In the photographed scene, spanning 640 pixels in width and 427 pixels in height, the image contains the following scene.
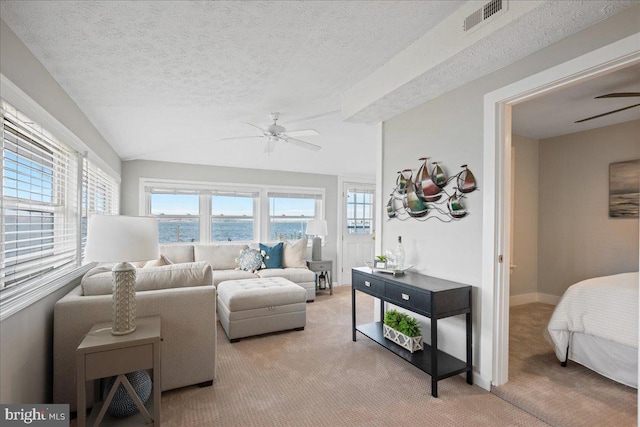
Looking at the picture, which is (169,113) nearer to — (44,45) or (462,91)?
(44,45)

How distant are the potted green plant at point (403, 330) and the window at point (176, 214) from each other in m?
3.68

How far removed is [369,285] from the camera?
296 cm

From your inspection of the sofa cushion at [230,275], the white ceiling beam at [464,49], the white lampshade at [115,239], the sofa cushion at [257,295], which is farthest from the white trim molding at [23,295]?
the white ceiling beam at [464,49]

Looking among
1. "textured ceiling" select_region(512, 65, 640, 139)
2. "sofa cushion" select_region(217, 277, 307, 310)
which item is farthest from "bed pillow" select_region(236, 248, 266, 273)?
"textured ceiling" select_region(512, 65, 640, 139)

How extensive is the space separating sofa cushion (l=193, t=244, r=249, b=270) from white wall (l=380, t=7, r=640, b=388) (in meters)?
2.99

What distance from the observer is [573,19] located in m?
1.66

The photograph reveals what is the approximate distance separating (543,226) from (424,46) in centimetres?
361

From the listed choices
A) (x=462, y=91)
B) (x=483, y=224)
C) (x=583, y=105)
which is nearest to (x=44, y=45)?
(x=462, y=91)

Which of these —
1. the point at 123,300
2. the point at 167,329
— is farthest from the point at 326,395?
the point at 123,300

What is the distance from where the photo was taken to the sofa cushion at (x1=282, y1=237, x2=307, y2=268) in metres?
5.21

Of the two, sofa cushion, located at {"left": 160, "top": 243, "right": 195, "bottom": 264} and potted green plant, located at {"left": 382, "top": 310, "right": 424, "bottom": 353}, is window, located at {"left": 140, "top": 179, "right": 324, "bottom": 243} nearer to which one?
sofa cushion, located at {"left": 160, "top": 243, "right": 195, "bottom": 264}

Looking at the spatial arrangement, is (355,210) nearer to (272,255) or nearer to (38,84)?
(272,255)

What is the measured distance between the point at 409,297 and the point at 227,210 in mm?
3921

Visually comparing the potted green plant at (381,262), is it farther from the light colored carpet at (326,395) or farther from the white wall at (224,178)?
the white wall at (224,178)
